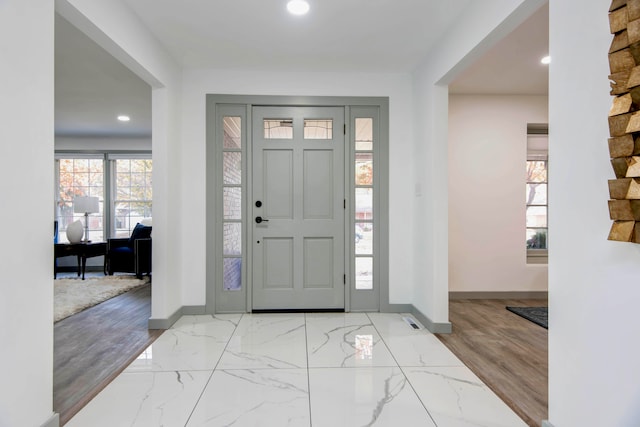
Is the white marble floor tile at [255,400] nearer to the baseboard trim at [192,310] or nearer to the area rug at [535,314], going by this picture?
the baseboard trim at [192,310]

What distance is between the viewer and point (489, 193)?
4164 millimetres

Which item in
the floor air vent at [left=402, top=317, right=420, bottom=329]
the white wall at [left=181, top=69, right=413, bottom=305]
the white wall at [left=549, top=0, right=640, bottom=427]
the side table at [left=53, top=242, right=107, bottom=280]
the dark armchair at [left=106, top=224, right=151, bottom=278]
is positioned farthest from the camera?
the dark armchair at [left=106, top=224, right=151, bottom=278]

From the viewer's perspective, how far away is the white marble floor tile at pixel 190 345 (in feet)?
7.88

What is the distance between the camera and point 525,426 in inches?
68.2

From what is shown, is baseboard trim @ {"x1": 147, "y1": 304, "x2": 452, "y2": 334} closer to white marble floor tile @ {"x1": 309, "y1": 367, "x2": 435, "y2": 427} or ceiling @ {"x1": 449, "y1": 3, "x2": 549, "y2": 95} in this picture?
white marble floor tile @ {"x1": 309, "y1": 367, "x2": 435, "y2": 427}

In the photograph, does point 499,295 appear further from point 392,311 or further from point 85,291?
point 85,291

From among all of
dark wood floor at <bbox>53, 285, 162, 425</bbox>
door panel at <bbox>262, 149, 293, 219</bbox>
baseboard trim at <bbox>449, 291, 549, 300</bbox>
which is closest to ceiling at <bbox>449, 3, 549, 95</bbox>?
door panel at <bbox>262, 149, 293, 219</bbox>

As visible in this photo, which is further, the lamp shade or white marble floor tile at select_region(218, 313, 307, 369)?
the lamp shade

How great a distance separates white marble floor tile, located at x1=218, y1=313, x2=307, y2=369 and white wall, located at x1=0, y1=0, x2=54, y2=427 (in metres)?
1.08

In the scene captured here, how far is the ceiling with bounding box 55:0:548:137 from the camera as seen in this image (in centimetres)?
249

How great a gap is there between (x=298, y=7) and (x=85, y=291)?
4272mm

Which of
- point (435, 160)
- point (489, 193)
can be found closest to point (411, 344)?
point (435, 160)

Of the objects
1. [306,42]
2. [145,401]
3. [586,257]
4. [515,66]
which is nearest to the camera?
[586,257]

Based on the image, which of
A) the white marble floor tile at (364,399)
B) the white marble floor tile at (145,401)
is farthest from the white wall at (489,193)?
the white marble floor tile at (145,401)
